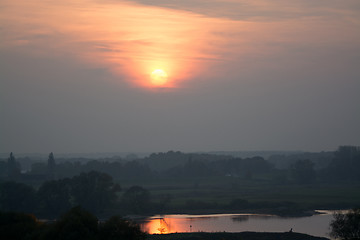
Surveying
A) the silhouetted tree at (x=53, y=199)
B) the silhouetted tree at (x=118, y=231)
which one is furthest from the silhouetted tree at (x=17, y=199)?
the silhouetted tree at (x=118, y=231)

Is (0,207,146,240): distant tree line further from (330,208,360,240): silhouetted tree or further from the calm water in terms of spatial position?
the calm water

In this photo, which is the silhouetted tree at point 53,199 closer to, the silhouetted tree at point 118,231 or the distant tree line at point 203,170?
the distant tree line at point 203,170

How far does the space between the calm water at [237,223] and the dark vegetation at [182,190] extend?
4.64m

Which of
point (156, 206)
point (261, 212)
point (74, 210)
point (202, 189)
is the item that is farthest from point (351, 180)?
point (74, 210)

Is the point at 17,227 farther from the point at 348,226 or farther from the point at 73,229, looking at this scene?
the point at 348,226

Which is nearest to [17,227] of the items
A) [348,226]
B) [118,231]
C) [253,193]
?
[118,231]

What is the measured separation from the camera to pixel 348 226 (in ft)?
131

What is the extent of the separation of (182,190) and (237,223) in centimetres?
3431

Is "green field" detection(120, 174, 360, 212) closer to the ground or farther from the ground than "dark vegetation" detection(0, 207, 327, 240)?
farther from the ground

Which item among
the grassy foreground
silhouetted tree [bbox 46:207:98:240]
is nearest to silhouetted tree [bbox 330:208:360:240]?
the grassy foreground

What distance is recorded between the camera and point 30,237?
101 feet

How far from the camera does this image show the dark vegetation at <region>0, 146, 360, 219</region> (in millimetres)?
65125

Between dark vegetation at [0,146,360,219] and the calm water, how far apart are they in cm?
464

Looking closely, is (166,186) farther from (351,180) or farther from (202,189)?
(351,180)
